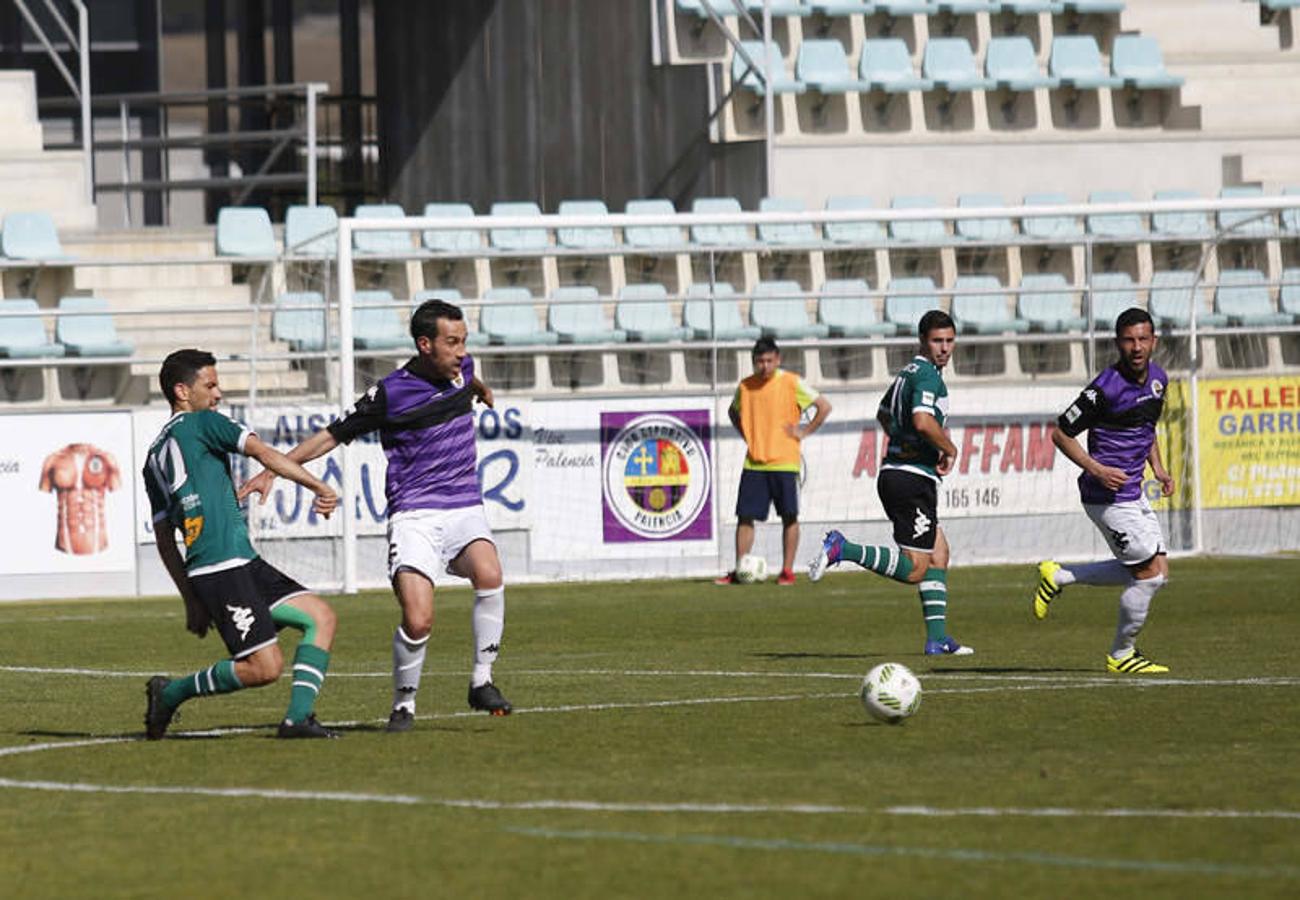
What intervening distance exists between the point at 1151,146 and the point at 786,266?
6563 millimetres

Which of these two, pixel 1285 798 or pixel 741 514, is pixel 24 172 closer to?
pixel 741 514

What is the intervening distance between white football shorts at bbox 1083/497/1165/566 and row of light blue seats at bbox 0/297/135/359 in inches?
508

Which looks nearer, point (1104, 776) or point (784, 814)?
point (784, 814)

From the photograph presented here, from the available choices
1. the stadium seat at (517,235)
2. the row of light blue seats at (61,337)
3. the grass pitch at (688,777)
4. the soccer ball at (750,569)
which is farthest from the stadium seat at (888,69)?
the grass pitch at (688,777)

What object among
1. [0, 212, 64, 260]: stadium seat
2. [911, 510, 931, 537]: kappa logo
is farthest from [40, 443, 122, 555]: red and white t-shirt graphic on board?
[911, 510, 931, 537]: kappa logo

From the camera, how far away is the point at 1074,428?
12914 mm

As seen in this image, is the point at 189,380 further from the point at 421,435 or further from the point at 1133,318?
the point at 1133,318

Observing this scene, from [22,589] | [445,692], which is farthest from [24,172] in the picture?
[445,692]

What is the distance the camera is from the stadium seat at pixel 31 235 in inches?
Answer: 970

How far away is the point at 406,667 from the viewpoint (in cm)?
1057

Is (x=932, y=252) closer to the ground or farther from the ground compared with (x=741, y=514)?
farther from the ground

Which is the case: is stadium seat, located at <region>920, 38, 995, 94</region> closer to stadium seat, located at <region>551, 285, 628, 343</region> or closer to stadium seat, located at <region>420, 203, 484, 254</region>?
stadium seat, located at <region>420, 203, 484, 254</region>

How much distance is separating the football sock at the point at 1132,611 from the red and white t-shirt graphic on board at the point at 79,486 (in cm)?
1084

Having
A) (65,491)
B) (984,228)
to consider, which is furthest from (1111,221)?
(65,491)
